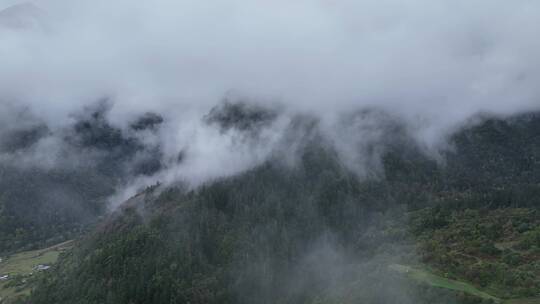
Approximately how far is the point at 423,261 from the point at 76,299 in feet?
450

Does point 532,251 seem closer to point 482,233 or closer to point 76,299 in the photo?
point 482,233

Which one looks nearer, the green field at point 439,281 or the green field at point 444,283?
the green field at point 444,283

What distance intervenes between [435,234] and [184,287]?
10683 centimetres


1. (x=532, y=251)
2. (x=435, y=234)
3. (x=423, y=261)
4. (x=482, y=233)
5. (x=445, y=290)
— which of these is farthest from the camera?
(x=435, y=234)

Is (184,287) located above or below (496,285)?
above

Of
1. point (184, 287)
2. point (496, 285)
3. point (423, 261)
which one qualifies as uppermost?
point (184, 287)

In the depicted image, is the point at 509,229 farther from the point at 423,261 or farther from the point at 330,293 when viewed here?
the point at 330,293

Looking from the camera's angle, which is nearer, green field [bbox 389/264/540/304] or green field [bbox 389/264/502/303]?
green field [bbox 389/264/540/304]

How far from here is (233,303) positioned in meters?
197

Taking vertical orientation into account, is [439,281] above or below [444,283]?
above

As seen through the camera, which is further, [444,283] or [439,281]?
[439,281]

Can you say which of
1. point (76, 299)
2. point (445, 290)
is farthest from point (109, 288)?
point (445, 290)

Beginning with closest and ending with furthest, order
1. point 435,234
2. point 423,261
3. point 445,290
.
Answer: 1. point 445,290
2. point 423,261
3. point 435,234

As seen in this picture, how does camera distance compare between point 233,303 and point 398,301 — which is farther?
point 233,303
